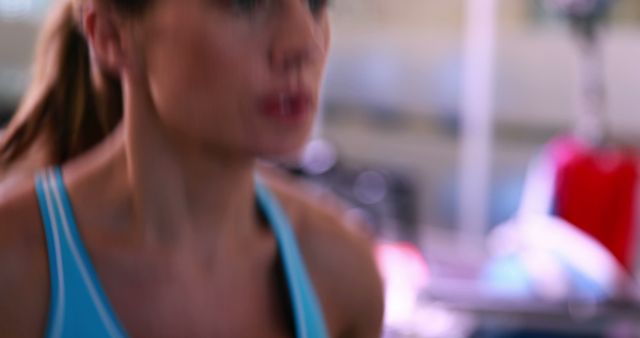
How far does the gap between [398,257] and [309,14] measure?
1.73 metres

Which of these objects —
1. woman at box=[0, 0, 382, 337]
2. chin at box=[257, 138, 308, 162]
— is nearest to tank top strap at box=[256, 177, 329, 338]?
woman at box=[0, 0, 382, 337]

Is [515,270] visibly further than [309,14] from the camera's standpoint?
Yes

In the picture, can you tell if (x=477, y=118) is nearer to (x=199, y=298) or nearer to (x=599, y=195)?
(x=599, y=195)

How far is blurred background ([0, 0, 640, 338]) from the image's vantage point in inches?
76.5

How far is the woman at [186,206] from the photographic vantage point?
608mm

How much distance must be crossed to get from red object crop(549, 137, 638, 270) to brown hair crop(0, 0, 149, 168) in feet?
4.74

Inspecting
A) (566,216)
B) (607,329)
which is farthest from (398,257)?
(607,329)

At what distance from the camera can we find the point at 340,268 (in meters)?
0.76

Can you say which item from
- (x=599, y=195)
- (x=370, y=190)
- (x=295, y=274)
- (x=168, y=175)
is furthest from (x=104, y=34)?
(x=370, y=190)

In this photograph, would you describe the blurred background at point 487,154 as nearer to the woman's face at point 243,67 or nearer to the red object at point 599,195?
the red object at point 599,195

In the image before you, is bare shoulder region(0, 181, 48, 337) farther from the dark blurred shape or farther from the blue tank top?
the dark blurred shape

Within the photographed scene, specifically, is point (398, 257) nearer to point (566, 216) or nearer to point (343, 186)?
point (566, 216)

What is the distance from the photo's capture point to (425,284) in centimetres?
208

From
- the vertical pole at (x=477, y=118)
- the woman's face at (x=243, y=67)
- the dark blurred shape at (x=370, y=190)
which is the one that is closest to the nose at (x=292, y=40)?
the woman's face at (x=243, y=67)
